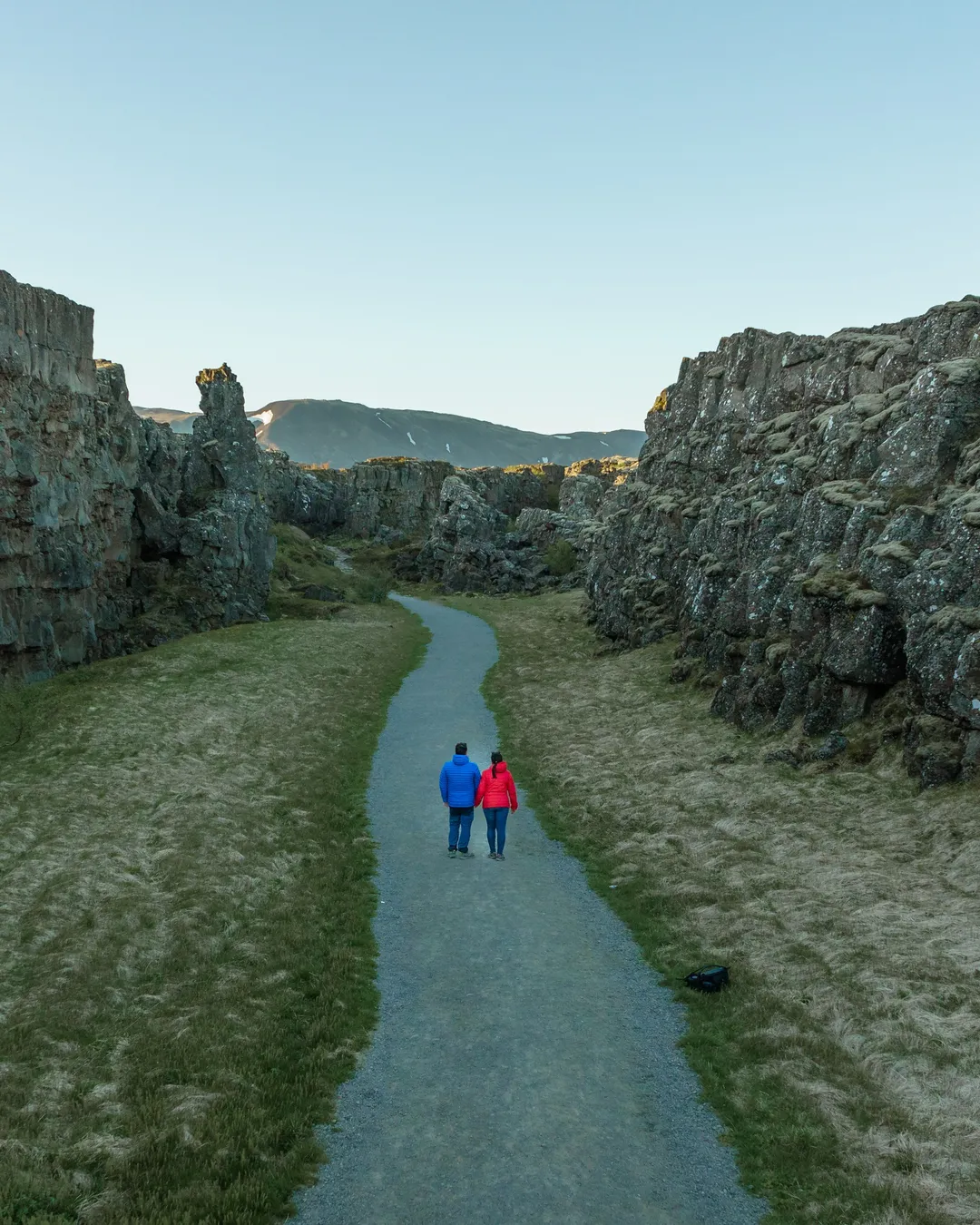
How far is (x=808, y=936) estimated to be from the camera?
15547mm

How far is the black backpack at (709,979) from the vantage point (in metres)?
13.9

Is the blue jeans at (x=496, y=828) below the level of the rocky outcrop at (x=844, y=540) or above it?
below

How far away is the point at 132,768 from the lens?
91.6 ft

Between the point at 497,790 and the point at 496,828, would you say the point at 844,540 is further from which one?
the point at 496,828

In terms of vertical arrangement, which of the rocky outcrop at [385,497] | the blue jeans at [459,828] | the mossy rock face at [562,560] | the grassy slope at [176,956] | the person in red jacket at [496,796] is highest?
the rocky outcrop at [385,497]

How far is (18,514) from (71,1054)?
36.5 meters

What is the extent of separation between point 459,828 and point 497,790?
5.60 feet

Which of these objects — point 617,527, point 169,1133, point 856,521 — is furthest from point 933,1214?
point 617,527

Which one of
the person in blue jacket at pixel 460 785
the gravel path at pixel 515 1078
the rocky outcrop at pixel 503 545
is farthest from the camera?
the rocky outcrop at pixel 503 545

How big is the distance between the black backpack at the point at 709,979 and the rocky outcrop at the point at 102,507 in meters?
39.6

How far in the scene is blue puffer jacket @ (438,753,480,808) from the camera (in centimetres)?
2000

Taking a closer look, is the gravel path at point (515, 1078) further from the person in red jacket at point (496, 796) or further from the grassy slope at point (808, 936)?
the person in red jacket at point (496, 796)

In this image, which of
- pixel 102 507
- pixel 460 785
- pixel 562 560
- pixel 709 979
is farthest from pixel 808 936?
pixel 562 560

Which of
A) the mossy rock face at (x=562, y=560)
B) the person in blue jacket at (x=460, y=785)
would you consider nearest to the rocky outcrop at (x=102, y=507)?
the person in blue jacket at (x=460, y=785)
